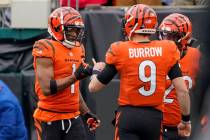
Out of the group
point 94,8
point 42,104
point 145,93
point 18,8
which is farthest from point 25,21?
point 145,93

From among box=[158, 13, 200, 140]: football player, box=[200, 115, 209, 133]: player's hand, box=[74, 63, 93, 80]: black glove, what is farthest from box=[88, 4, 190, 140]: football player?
box=[200, 115, 209, 133]: player's hand

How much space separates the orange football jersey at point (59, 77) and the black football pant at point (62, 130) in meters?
0.05

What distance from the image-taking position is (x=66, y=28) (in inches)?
243

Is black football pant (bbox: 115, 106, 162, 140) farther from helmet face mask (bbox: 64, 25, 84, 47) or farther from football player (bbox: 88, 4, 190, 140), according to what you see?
helmet face mask (bbox: 64, 25, 84, 47)

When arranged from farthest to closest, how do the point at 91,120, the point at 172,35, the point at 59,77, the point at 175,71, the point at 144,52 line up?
the point at 172,35, the point at 91,120, the point at 59,77, the point at 175,71, the point at 144,52

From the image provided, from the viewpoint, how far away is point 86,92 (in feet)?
26.8

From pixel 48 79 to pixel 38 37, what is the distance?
102 inches

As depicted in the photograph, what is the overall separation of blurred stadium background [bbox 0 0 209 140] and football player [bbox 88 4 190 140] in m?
2.20

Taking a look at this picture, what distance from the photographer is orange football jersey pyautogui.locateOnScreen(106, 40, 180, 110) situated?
17.8 feet

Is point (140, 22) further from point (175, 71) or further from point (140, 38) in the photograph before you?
point (175, 71)

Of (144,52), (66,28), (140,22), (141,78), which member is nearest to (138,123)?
(141,78)

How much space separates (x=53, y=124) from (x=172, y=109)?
1.15 meters

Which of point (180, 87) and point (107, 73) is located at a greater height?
point (107, 73)

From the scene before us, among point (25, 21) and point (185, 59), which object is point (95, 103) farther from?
point (185, 59)
